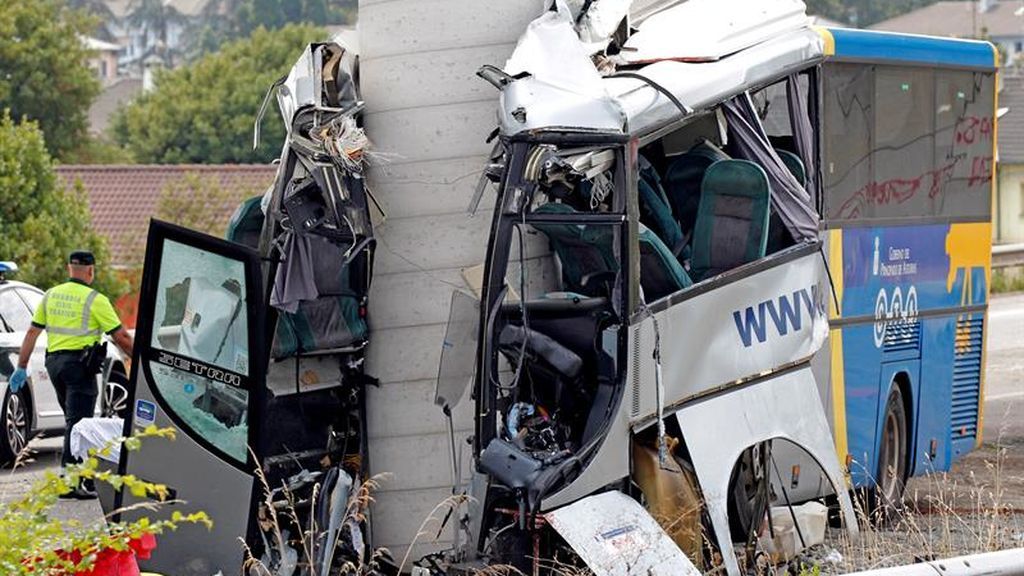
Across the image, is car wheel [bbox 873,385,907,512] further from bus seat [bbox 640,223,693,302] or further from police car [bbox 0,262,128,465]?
police car [bbox 0,262,128,465]

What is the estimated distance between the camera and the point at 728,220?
10.0 metres

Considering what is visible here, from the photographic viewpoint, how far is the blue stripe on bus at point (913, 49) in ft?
40.8

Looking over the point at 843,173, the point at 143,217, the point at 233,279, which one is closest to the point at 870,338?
the point at 843,173

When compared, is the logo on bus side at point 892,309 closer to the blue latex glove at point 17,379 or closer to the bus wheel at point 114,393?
the blue latex glove at point 17,379

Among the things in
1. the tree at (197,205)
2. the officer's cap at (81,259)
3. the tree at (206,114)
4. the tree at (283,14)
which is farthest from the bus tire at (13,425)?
the tree at (283,14)

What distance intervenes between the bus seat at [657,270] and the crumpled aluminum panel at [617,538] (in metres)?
1.16

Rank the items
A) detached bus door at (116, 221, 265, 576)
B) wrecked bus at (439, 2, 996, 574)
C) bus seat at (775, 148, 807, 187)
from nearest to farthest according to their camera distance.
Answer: wrecked bus at (439, 2, 996, 574) < detached bus door at (116, 221, 265, 576) < bus seat at (775, 148, 807, 187)

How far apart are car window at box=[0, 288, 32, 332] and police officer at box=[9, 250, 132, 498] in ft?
9.00

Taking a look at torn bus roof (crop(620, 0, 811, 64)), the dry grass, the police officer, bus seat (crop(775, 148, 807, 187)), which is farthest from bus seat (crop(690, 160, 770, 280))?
the police officer

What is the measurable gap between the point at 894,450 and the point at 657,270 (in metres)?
4.49

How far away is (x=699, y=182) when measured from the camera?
33.4ft

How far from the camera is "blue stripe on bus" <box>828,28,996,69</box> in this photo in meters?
12.4

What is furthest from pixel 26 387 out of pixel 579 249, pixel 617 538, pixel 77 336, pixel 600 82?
pixel 617 538

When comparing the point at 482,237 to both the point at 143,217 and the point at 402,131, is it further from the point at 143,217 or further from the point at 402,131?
the point at 143,217
